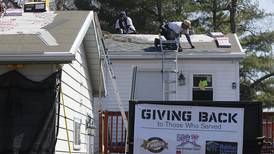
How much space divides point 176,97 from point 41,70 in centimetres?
909

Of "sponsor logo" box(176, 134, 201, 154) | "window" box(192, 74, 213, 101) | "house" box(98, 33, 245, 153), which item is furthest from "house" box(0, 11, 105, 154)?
"window" box(192, 74, 213, 101)

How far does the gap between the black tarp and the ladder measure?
28.0 ft

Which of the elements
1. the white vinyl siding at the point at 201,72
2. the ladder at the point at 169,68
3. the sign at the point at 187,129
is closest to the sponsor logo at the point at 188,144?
the sign at the point at 187,129

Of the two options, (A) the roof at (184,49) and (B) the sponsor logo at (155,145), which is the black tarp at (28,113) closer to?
(B) the sponsor logo at (155,145)

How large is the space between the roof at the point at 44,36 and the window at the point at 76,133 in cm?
199

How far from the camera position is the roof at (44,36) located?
29.0ft

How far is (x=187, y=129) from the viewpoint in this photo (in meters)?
8.46

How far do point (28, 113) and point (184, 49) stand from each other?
9.61 meters

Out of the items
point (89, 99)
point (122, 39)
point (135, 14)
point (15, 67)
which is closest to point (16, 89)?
point (15, 67)

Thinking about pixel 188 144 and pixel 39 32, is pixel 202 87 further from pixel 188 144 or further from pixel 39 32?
Result: pixel 188 144

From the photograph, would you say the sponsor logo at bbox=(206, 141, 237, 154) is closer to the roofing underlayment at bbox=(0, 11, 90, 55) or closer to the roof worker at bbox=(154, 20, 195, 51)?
the roofing underlayment at bbox=(0, 11, 90, 55)

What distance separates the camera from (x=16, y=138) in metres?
9.03

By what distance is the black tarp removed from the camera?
902 cm

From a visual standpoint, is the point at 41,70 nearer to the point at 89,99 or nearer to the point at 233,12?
the point at 89,99
